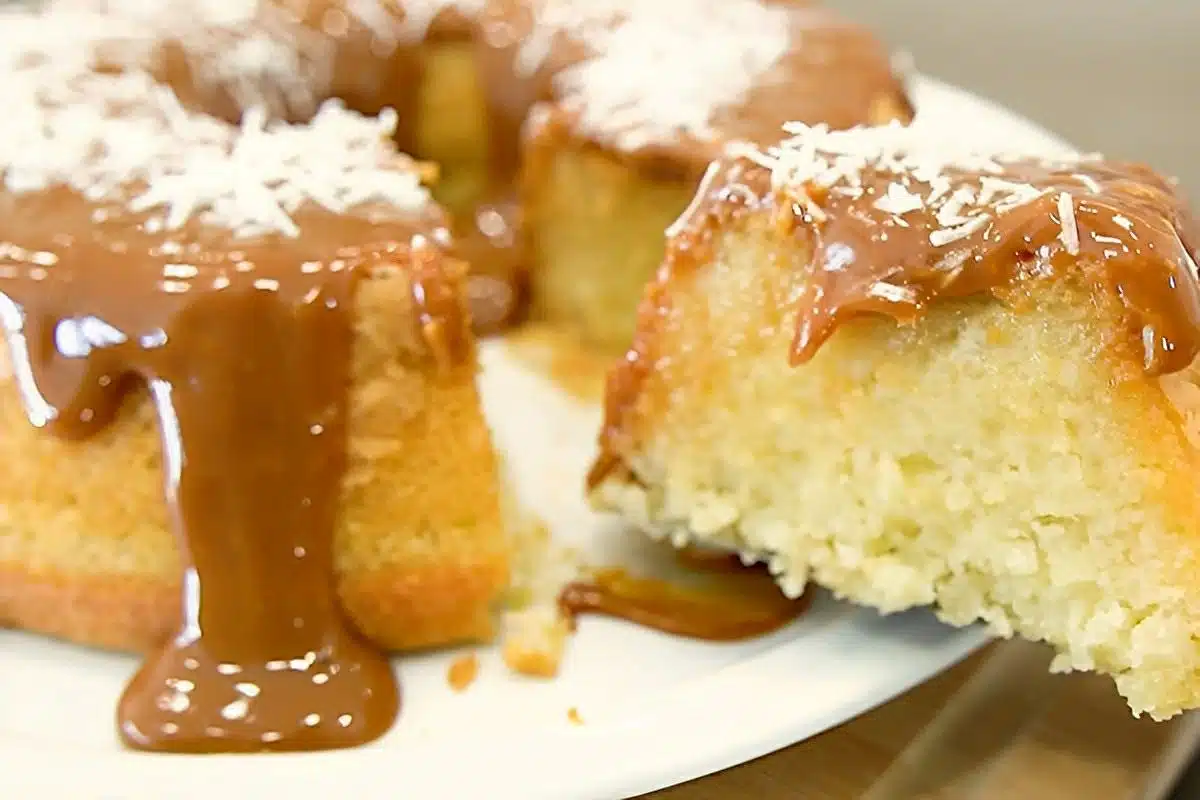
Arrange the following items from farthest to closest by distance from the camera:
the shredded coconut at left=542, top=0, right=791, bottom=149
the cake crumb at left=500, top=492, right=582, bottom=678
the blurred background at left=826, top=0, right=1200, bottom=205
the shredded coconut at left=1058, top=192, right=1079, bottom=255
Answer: the blurred background at left=826, top=0, right=1200, bottom=205, the shredded coconut at left=542, top=0, right=791, bottom=149, the cake crumb at left=500, top=492, right=582, bottom=678, the shredded coconut at left=1058, top=192, right=1079, bottom=255

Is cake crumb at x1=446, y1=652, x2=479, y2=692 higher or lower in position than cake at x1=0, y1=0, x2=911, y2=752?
lower

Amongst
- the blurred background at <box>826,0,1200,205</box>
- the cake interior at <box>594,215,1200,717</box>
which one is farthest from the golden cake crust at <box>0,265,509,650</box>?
the blurred background at <box>826,0,1200,205</box>

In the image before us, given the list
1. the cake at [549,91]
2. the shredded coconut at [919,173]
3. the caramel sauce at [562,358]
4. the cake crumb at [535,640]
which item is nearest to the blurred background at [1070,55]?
the cake at [549,91]

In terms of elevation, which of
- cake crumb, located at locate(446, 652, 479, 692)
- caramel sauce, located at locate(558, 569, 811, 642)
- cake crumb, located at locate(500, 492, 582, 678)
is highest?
caramel sauce, located at locate(558, 569, 811, 642)

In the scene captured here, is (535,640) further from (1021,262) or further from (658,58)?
(658,58)

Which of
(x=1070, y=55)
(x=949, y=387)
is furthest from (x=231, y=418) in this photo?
(x=1070, y=55)

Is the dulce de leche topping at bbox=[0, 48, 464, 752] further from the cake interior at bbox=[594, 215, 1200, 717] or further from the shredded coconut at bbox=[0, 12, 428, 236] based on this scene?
the cake interior at bbox=[594, 215, 1200, 717]

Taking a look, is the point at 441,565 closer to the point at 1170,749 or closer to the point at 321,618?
the point at 321,618

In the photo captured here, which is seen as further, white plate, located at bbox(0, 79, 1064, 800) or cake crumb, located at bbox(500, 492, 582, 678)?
cake crumb, located at bbox(500, 492, 582, 678)
